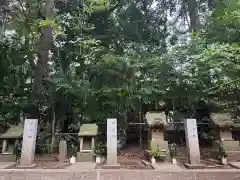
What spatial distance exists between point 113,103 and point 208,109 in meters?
3.19

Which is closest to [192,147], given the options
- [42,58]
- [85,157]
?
[85,157]

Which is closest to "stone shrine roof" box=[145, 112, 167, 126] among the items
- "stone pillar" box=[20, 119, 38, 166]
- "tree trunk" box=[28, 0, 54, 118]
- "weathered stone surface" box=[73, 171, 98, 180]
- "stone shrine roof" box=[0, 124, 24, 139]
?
"weathered stone surface" box=[73, 171, 98, 180]

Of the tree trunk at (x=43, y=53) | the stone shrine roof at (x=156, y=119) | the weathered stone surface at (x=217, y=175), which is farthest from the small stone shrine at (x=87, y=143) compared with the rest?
the weathered stone surface at (x=217, y=175)

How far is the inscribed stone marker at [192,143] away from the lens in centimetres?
473

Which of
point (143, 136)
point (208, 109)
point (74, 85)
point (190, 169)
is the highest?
point (74, 85)

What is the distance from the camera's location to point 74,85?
6523 mm

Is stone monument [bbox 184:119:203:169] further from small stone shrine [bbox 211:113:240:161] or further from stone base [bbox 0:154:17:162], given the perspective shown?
stone base [bbox 0:154:17:162]

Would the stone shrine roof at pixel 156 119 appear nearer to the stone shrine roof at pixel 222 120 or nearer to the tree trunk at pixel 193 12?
the stone shrine roof at pixel 222 120

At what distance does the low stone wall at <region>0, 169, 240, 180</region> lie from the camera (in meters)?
4.17

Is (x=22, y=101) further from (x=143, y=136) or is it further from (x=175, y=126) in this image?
(x=175, y=126)

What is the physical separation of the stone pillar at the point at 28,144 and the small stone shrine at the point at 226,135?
452 cm

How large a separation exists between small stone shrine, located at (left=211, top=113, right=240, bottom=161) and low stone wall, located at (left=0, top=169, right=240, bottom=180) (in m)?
1.12

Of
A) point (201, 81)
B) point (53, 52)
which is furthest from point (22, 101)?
point (201, 81)

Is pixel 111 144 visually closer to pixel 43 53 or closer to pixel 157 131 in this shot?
pixel 157 131
